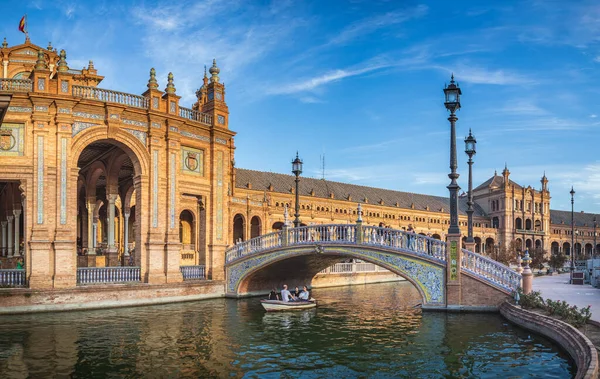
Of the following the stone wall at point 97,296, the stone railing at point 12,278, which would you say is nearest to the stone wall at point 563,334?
the stone wall at point 97,296

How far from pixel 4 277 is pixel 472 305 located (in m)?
19.3

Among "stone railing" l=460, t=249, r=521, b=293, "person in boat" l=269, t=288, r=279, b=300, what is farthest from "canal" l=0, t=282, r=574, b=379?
"person in boat" l=269, t=288, r=279, b=300

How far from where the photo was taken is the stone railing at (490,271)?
2169cm

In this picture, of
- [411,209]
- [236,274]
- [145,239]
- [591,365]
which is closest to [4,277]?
[145,239]

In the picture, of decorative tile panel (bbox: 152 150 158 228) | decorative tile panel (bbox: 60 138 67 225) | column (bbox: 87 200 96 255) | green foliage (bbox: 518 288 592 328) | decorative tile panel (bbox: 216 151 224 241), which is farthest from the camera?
column (bbox: 87 200 96 255)

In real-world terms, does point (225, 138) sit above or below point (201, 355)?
above

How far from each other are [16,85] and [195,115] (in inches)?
342

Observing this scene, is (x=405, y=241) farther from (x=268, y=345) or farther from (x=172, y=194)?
(x=172, y=194)

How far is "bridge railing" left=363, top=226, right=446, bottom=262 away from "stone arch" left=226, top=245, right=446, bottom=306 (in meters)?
0.37

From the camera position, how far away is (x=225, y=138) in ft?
101

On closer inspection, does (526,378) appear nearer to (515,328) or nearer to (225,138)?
(515,328)

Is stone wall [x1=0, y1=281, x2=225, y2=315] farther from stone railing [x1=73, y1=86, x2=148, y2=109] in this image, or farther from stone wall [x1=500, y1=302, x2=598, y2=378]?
stone wall [x1=500, y1=302, x2=598, y2=378]

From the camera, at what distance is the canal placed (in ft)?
45.5

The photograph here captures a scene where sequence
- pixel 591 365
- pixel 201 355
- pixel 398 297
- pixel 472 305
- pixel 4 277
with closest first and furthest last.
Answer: pixel 591 365, pixel 201 355, pixel 472 305, pixel 4 277, pixel 398 297
